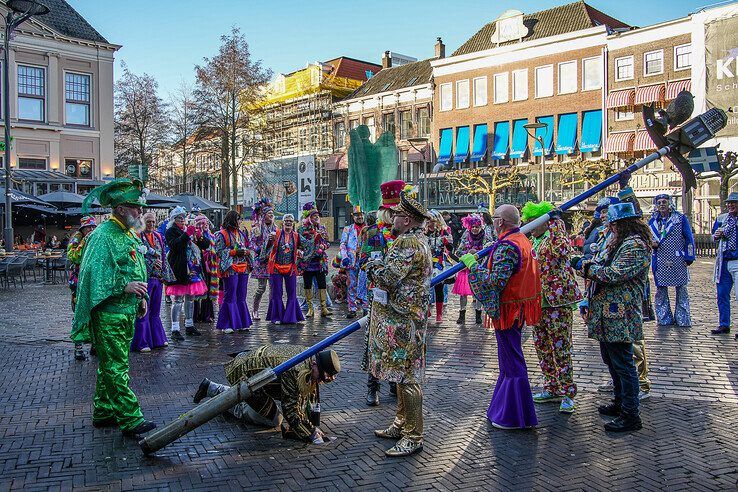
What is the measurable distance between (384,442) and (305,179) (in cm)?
5027

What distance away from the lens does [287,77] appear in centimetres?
5734

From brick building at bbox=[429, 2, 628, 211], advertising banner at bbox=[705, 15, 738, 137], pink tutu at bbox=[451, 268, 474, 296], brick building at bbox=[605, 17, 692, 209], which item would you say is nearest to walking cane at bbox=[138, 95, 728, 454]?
pink tutu at bbox=[451, 268, 474, 296]

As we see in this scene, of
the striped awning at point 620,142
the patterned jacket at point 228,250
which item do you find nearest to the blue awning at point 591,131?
the striped awning at point 620,142

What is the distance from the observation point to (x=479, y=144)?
1663 inches

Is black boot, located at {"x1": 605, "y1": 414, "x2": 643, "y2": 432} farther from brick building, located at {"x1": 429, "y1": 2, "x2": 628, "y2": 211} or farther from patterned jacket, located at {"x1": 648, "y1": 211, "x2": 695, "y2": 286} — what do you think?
brick building, located at {"x1": 429, "y1": 2, "x2": 628, "y2": 211}

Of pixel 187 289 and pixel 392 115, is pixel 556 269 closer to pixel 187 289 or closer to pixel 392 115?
pixel 187 289

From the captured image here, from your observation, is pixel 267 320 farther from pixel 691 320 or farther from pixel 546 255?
pixel 691 320

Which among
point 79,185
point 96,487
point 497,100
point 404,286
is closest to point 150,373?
point 96,487

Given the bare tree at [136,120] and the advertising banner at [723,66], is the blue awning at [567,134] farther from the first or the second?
the bare tree at [136,120]

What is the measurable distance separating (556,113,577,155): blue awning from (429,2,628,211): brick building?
59 millimetres

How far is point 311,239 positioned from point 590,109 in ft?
97.9

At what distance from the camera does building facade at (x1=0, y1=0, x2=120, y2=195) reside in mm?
30562

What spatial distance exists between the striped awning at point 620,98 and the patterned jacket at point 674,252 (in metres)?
26.7

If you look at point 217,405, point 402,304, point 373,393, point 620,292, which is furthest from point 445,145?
point 217,405
